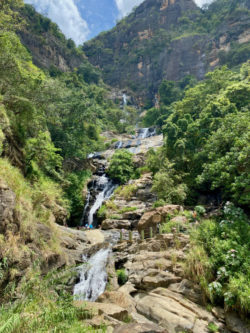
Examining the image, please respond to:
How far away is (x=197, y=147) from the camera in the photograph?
1847 centimetres

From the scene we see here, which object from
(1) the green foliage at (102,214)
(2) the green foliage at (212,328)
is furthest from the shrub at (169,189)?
(2) the green foliage at (212,328)

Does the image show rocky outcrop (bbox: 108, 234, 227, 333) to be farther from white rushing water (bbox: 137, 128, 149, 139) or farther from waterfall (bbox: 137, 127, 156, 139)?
white rushing water (bbox: 137, 128, 149, 139)

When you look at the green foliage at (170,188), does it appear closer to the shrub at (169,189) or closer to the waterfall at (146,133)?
the shrub at (169,189)

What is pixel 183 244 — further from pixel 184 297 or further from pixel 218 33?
pixel 218 33

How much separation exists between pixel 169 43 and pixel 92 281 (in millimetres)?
73011

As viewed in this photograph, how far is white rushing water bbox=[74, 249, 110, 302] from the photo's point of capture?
30.8ft

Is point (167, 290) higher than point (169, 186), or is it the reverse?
point (169, 186)

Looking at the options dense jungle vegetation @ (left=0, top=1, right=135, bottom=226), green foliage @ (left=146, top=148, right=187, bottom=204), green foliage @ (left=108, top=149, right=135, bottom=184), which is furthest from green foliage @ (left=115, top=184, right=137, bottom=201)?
green foliage @ (left=146, top=148, right=187, bottom=204)

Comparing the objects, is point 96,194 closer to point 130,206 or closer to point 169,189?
point 130,206

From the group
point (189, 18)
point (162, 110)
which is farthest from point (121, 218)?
point (189, 18)

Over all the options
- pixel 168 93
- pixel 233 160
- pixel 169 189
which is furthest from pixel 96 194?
pixel 168 93

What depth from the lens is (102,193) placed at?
23.9 m

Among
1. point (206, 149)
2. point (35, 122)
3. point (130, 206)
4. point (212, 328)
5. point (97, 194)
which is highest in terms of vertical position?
point (35, 122)

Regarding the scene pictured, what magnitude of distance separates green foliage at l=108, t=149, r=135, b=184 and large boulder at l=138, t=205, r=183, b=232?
476 inches
